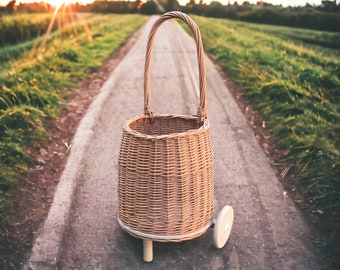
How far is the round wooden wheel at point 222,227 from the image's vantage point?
111 inches

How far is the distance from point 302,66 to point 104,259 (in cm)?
475

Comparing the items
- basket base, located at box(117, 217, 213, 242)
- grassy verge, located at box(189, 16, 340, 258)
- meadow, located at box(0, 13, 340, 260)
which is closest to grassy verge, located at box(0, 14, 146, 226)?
meadow, located at box(0, 13, 340, 260)

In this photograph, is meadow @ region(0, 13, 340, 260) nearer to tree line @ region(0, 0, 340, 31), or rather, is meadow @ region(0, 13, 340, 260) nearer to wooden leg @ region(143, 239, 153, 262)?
tree line @ region(0, 0, 340, 31)

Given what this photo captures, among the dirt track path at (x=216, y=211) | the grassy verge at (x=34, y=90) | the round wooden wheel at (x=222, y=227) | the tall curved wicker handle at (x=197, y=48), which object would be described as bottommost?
the dirt track path at (x=216, y=211)

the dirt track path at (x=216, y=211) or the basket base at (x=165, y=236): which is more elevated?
the basket base at (x=165, y=236)

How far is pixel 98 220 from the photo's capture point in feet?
10.6

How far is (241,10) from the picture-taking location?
48.0ft

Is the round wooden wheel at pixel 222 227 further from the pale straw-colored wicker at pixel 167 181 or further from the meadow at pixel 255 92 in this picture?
the meadow at pixel 255 92

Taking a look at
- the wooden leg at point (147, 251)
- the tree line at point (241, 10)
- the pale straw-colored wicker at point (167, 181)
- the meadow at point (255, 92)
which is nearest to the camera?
the pale straw-colored wicker at point (167, 181)

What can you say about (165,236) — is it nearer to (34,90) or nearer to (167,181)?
(167,181)

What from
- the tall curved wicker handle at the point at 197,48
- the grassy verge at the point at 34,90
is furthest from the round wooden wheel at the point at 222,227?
the grassy verge at the point at 34,90

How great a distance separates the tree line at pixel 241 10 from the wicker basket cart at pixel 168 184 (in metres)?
5.54

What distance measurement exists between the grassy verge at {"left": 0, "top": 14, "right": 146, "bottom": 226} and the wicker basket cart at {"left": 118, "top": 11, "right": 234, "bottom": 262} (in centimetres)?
109

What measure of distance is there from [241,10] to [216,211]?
12.5 m
